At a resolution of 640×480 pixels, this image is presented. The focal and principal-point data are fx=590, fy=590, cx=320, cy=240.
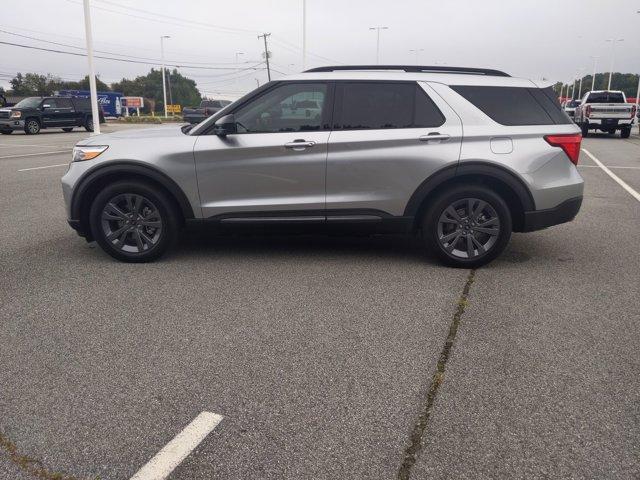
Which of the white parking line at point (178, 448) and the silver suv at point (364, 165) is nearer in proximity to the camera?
the white parking line at point (178, 448)

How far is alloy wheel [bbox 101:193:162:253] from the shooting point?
5441 mm

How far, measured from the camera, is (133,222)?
18.0 feet

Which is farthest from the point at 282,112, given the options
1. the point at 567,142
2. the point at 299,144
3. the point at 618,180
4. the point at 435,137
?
the point at 618,180

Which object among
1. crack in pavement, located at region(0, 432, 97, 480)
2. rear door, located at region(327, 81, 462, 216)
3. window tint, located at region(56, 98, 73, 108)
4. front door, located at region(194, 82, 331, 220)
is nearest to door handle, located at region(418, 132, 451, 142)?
rear door, located at region(327, 81, 462, 216)

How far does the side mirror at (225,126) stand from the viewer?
16.8 ft

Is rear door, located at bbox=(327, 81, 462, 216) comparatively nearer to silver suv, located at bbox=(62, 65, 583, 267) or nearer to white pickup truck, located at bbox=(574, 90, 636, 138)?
silver suv, located at bbox=(62, 65, 583, 267)

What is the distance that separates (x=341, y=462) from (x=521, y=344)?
67.8 inches

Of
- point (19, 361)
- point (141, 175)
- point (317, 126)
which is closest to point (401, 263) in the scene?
point (317, 126)

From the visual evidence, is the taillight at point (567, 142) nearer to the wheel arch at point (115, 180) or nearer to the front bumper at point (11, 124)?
the wheel arch at point (115, 180)

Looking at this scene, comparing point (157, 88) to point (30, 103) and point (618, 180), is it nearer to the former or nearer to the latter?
point (30, 103)

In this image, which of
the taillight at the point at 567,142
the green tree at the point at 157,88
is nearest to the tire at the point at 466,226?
the taillight at the point at 567,142

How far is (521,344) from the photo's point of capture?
374 centimetres

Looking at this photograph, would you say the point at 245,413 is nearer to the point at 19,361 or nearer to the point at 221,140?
the point at 19,361

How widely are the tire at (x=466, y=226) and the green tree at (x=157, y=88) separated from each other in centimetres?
11863
